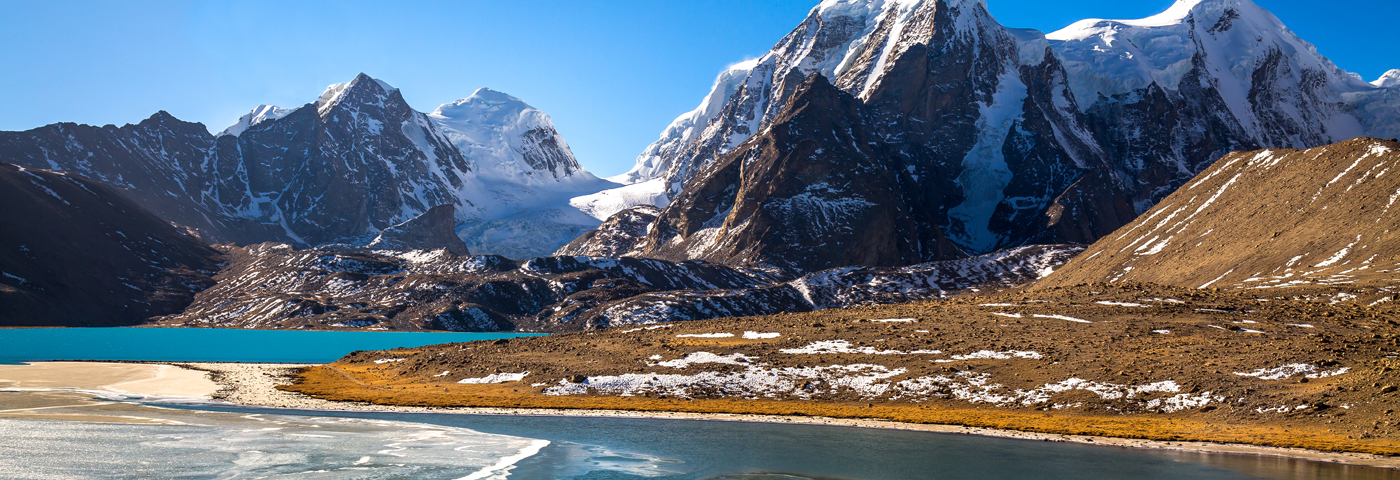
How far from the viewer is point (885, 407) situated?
68.2 meters

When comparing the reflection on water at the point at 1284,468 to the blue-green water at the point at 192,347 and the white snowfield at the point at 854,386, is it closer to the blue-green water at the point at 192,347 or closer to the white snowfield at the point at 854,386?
the white snowfield at the point at 854,386

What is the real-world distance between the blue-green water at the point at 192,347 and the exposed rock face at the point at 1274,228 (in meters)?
121

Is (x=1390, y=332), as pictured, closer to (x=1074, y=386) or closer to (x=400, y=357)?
(x=1074, y=386)

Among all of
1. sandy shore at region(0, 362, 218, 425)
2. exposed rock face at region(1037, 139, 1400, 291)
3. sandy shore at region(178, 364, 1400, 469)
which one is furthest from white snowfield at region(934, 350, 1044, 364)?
sandy shore at region(0, 362, 218, 425)

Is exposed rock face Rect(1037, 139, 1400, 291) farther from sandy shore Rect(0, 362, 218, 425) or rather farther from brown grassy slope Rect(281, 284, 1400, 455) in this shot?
sandy shore Rect(0, 362, 218, 425)

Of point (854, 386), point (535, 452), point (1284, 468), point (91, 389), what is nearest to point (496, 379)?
point (854, 386)

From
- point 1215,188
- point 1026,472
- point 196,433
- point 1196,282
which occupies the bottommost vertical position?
point 1026,472

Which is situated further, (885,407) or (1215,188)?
(1215,188)

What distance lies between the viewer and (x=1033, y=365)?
7244 cm

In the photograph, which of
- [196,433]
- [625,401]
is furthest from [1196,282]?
[196,433]

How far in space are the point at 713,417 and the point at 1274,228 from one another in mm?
95714

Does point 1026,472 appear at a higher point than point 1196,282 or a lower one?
lower

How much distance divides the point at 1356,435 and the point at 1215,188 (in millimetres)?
116327

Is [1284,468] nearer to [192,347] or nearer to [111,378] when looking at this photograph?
[111,378]
